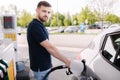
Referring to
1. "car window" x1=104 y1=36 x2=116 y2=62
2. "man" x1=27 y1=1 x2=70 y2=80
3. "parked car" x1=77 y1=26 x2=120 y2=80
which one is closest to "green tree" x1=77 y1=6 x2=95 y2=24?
"man" x1=27 y1=1 x2=70 y2=80

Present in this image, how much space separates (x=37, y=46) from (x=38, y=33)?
180 mm

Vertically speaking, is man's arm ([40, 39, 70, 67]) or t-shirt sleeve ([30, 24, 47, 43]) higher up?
t-shirt sleeve ([30, 24, 47, 43])

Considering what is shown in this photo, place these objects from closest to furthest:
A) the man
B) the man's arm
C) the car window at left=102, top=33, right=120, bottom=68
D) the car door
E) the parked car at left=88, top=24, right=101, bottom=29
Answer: the car door → the car window at left=102, top=33, right=120, bottom=68 → the man's arm → the man → the parked car at left=88, top=24, right=101, bottom=29

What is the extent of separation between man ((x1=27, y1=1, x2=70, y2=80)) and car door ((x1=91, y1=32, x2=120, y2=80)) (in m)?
0.52

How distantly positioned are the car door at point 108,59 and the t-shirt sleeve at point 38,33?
0.66 m

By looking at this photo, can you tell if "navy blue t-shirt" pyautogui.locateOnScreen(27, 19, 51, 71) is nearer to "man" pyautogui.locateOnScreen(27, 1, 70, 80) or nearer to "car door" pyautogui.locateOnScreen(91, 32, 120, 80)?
"man" pyautogui.locateOnScreen(27, 1, 70, 80)

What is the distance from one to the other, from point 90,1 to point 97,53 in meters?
37.1

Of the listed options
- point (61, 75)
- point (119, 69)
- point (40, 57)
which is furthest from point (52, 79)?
point (119, 69)

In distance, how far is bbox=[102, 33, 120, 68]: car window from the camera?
2.88 metres

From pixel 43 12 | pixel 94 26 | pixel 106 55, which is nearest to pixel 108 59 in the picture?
pixel 106 55

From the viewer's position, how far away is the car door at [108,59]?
2.65 metres

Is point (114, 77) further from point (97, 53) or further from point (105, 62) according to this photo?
point (97, 53)

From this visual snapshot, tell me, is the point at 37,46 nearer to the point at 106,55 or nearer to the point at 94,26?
the point at 106,55

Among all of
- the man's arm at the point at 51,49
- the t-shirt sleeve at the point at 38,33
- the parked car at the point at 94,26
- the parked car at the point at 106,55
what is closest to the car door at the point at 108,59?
the parked car at the point at 106,55
